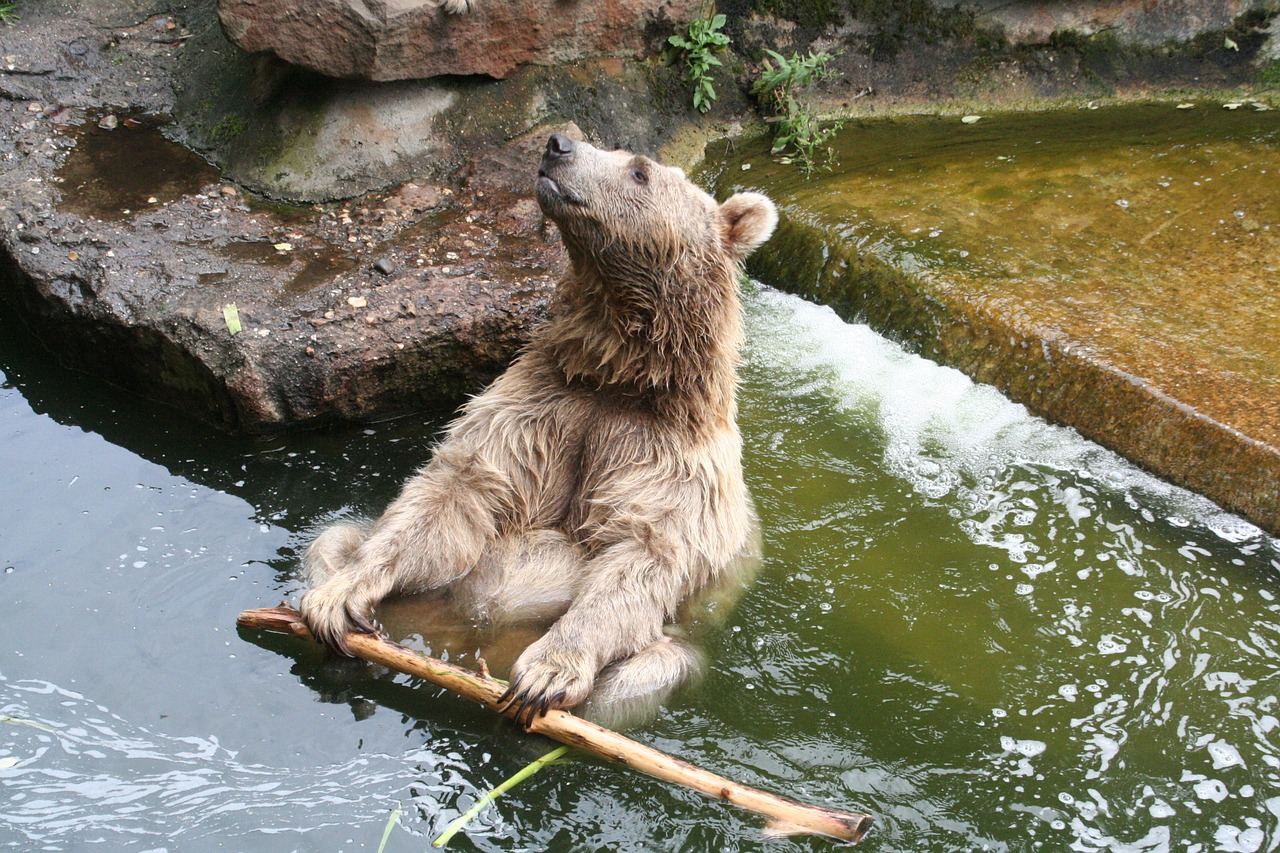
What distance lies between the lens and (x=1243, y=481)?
18.8 feet

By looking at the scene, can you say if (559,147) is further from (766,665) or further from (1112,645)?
(1112,645)

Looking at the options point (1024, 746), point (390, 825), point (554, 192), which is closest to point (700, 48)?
point (554, 192)

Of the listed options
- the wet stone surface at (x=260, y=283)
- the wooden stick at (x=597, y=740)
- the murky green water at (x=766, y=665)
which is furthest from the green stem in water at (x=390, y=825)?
the wet stone surface at (x=260, y=283)

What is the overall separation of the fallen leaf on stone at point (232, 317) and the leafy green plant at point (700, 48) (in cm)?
444

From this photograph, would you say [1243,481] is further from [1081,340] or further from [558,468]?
[558,468]

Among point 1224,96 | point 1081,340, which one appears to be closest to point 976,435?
point 1081,340

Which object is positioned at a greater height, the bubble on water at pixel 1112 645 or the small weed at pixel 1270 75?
the small weed at pixel 1270 75

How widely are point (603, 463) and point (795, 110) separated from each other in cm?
521

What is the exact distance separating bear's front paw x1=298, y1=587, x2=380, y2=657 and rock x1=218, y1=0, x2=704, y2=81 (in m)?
4.04

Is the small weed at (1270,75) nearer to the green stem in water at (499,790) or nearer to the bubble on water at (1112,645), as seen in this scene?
the bubble on water at (1112,645)

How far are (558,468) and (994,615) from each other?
220cm

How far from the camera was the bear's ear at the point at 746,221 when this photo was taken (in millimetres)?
5117

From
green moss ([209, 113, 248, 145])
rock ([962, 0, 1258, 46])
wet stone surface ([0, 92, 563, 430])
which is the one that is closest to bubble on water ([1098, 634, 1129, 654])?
wet stone surface ([0, 92, 563, 430])

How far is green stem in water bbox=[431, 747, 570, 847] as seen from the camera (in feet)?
13.2
